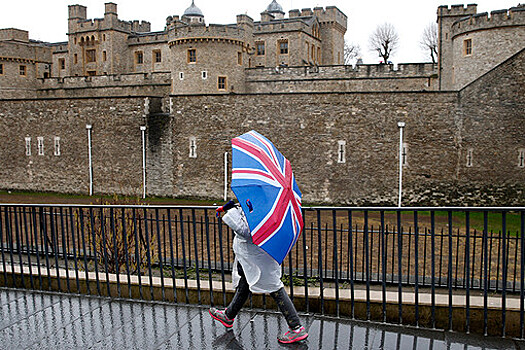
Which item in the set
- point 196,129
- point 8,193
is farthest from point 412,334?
point 8,193

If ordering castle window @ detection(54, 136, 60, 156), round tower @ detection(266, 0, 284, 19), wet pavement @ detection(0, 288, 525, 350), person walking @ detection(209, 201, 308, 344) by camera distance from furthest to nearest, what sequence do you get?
A: round tower @ detection(266, 0, 284, 19)
castle window @ detection(54, 136, 60, 156)
wet pavement @ detection(0, 288, 525, 350)
person walking @ detection(209, 201, 308, 344)

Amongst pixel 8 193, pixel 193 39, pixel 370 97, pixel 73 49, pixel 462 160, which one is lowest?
pixel 8 193

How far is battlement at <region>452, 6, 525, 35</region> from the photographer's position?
22.5m

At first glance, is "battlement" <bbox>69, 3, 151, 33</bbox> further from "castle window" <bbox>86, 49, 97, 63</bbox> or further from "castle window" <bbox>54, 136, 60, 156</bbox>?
"castle window" <bbox>54, 136, 60, 156</bbox>

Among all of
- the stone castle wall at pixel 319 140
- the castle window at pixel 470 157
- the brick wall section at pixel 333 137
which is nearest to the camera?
the stone castle wall at pixel 319 140

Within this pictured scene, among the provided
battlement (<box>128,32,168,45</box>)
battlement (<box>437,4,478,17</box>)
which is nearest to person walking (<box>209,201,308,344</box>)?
battlement (<box>437,4,478,17</box>)

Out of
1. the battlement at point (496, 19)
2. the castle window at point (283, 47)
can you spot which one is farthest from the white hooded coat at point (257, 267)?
the castle window at point (283, 47)

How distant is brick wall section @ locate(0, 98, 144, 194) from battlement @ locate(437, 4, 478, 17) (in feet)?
54.0

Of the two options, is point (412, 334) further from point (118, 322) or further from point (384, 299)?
point (118, 322)

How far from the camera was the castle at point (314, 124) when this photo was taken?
2042 centimetres

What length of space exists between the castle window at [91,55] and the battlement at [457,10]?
1111 inches

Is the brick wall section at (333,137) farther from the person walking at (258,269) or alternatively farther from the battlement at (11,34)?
the battlement at (11,34)

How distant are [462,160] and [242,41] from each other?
13209 millimetres

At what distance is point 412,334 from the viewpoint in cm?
419
